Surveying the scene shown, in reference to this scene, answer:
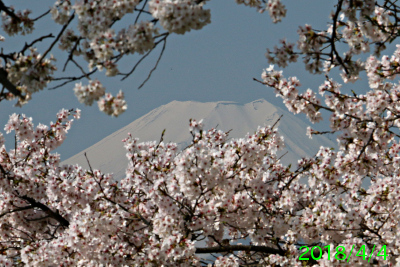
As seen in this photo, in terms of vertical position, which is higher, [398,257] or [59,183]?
[59,183]

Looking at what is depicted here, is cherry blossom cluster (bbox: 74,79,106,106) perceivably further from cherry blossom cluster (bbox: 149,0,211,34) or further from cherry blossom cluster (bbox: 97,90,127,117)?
cherry blossom cluster (bbox: 149,0,211,34)

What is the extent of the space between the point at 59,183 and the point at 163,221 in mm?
2599

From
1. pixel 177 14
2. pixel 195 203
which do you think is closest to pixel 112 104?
pixel 177 14

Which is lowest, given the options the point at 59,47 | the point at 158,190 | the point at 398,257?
the point at 398,257

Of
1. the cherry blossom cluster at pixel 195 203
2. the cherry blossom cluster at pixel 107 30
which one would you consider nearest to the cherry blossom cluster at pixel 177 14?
the cherry blossom cluster at pixel 107 30

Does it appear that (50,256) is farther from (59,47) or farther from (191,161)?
(59,47)

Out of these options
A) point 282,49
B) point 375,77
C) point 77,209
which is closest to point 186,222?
point 77,209

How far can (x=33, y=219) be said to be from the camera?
9.08 m

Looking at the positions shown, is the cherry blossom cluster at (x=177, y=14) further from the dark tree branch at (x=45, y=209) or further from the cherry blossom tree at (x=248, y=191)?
the dark tree branch at (x=45, y=209)

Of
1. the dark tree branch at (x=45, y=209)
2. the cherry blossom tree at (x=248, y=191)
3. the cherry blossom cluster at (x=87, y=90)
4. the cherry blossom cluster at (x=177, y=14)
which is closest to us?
the cherry blossom cluster at (x=177, y=14)

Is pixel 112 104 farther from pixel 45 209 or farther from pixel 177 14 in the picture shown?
pixel 45 209

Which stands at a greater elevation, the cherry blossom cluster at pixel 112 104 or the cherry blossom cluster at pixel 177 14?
the cherry blossom cluster at pixel 177 14

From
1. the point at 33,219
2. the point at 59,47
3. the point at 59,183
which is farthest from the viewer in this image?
the point at 33,219

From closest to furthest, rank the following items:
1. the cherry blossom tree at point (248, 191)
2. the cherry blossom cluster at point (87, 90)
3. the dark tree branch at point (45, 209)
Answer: the cherry blossom cluster at point (87, 90) → the cherry blossom tree at point (248, 191) → the dark tree branch at point (45, 209)
